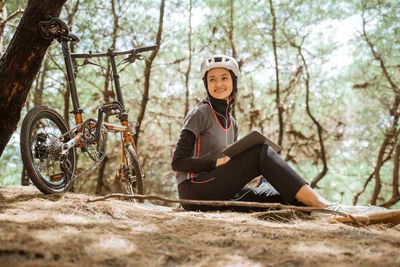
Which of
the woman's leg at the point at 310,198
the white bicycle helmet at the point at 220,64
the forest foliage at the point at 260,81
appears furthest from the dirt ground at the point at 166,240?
the forest foliage at the point at 260,81

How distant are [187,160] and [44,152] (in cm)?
106

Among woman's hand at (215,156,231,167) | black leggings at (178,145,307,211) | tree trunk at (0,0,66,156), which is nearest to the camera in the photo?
black leggings at (178,145,307,211)

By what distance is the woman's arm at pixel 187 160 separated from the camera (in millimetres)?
2471

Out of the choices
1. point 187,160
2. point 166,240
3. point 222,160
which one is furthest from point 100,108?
point 166,240

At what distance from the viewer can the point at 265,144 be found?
2400mm

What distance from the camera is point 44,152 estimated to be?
229 cm

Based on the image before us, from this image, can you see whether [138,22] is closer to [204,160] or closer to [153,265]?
[204,160]

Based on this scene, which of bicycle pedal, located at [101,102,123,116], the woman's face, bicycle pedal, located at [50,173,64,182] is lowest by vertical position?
bicycle pedal, located at [50,173,64,182]

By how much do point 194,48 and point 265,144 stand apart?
6080 millimetres

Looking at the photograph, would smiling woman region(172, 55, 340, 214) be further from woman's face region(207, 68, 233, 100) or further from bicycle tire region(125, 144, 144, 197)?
bicycle tire region(125, 144, 144, 197)

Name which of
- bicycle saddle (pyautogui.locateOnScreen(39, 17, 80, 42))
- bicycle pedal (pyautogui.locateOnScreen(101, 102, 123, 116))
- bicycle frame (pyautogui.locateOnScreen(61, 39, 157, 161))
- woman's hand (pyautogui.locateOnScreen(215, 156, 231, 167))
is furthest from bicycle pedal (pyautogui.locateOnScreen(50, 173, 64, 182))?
woman's hand (pyautogui.locateOnScreen(215, 156, 231, 167))

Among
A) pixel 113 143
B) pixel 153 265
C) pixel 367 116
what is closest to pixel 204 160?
pixel 153 265

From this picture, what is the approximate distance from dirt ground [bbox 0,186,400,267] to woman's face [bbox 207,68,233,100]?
4.33 feet

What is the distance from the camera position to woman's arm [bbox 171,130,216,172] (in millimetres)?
2471
